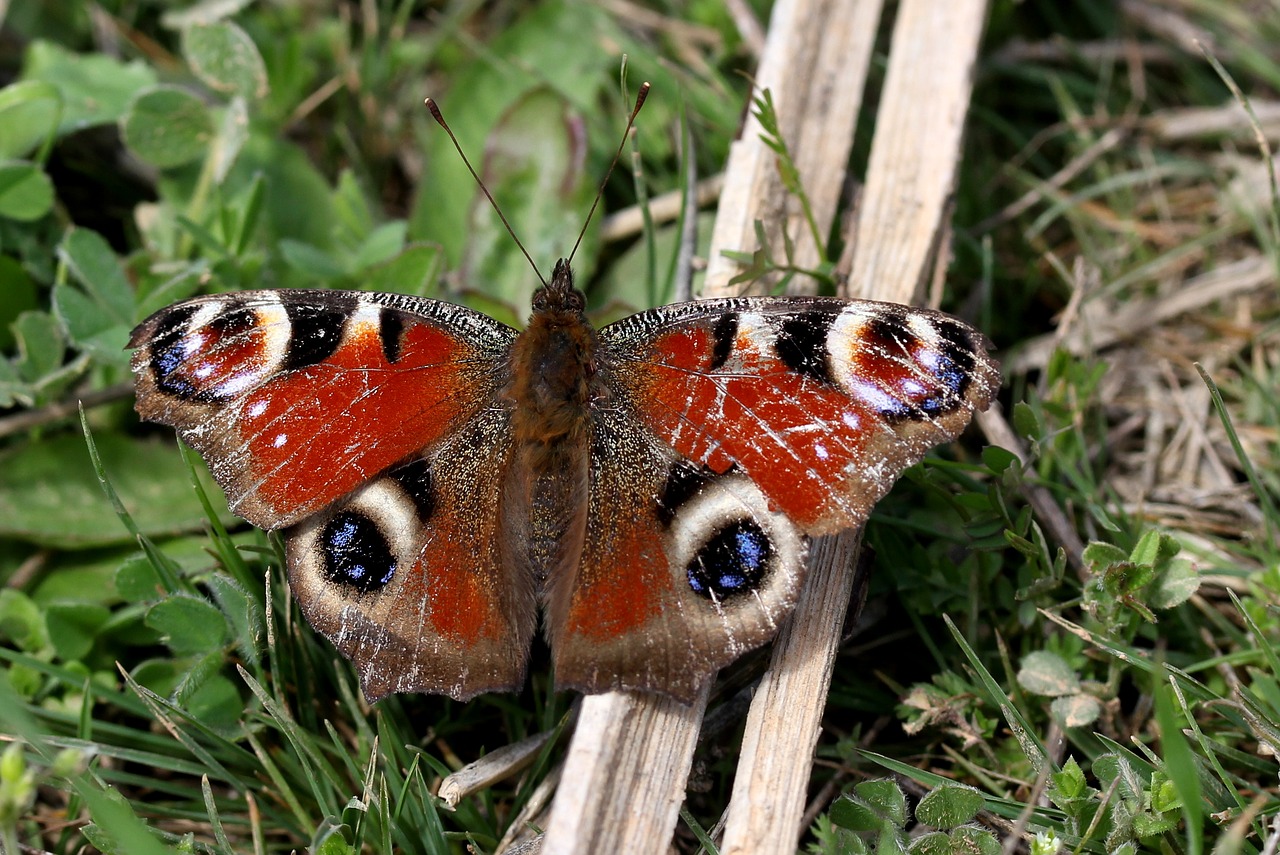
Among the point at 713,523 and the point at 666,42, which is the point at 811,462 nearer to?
the point at 713,523

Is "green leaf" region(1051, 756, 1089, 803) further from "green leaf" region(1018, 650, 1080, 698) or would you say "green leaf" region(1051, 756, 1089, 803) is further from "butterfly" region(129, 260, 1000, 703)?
"butterfly" region(129, 260, 1000, 703)

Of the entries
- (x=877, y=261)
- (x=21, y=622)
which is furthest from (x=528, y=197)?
(x=21, y=622)

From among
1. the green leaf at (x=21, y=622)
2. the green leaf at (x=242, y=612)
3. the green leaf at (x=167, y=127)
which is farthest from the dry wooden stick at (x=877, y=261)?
the green leaf at (x=167, y=127)

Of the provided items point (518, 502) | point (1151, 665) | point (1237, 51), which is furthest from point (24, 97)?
point (1237, 51)

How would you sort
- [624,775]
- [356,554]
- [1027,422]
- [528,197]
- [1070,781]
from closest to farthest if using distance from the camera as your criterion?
[624,775] → [1070,781] → [356,554] → [1027,422] → [528,197]

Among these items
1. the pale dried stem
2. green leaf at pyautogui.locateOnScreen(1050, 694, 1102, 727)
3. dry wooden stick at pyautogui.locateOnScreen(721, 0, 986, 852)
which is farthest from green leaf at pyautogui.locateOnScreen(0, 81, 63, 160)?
green leaf at pyautogui.locateOnScreen(1050, 694, 1102, 727)

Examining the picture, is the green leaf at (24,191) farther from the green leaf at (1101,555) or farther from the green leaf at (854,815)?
the green leaf at (1101,555)

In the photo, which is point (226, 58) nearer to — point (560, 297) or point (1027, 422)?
point (560, 297)
